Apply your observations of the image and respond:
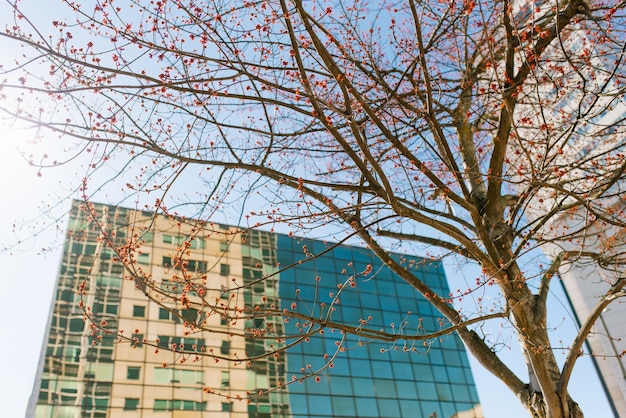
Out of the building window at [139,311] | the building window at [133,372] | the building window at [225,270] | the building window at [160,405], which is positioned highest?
the building window at [225,270]

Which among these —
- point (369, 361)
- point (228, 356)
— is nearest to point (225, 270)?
point (228, 356)

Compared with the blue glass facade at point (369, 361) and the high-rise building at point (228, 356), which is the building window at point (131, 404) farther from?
the blue glass facade at point (369, 361)

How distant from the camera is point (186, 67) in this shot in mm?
5203

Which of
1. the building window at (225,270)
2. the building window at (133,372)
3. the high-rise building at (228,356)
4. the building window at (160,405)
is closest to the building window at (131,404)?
the high-rise building at (228,356)

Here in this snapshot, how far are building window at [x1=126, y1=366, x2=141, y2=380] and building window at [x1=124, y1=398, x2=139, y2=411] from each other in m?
1.14

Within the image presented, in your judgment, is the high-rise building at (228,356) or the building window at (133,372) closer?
the high-rise building at (228,356)

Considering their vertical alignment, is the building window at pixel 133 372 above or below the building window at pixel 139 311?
below

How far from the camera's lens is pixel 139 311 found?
31453 mm

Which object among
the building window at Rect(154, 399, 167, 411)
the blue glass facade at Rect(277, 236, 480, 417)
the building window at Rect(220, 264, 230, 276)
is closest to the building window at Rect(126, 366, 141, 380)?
the building window at Rect(154, 399, 167, 411)

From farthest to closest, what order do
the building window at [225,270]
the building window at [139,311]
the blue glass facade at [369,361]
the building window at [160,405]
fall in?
1. the building window at [225,270]
2. the blue glass facade at [369,361]
3. the building window at [139,311]
4. the building window at [160,405]

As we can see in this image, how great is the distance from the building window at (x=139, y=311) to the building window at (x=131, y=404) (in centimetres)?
470

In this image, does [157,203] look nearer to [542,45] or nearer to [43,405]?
[542,45]

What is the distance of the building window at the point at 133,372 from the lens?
29141 millimetres

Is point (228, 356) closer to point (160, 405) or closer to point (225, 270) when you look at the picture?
point (160, 405)
